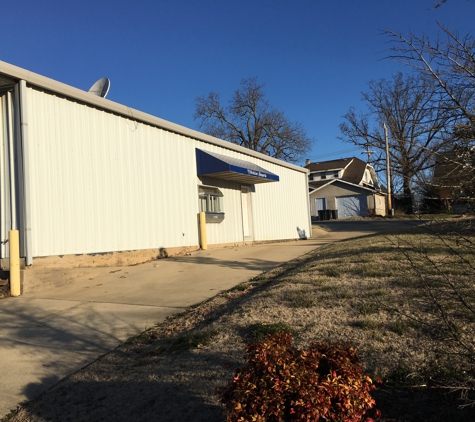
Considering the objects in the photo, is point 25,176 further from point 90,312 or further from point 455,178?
point 455,178

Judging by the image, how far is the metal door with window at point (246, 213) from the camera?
17.0 meters

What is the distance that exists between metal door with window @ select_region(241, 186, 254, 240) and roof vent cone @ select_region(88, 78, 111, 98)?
21.5 feet

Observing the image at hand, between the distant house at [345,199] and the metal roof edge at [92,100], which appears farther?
the distant house at [345,199]

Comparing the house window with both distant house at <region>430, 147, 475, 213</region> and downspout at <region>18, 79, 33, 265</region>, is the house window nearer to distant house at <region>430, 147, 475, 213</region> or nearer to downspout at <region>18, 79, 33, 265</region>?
downspout at <region>18, 79, 33, 265</region>

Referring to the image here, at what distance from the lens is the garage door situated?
146 feet

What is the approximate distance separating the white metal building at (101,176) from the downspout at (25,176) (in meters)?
0.02

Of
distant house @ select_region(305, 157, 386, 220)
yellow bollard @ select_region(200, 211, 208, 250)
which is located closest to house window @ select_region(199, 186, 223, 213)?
yellow bollard @ select_region(200, 211, 208, 250)

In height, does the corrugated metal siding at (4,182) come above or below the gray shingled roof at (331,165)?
below

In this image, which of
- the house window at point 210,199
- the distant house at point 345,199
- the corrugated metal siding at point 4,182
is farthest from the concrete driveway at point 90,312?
the distant house at point 345,199

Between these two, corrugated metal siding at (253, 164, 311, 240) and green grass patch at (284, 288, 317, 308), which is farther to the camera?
corrugated metal siding at (253, 164, 311, 240)

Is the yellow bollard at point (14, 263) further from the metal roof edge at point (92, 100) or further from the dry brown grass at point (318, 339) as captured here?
the dry brown grass at point (318, 339)

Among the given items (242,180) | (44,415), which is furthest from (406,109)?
(242,180)

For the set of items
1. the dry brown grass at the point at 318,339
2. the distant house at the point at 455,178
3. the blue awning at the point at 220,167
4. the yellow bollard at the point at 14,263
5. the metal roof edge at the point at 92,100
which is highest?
the metal roof edge at the point at 92,100

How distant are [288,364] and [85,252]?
324 inches
